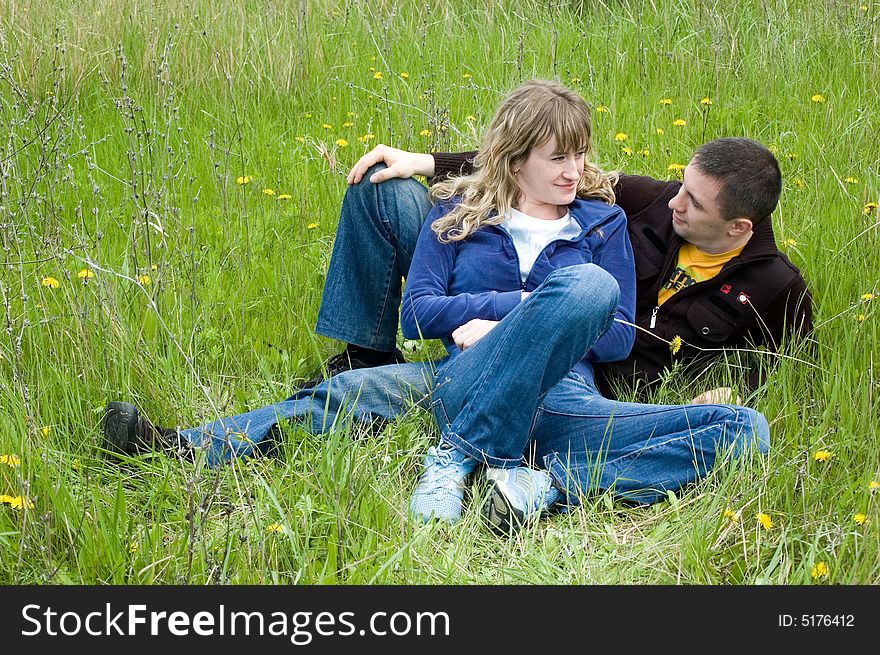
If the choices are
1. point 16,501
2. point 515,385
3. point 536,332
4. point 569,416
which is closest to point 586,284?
point 536,332

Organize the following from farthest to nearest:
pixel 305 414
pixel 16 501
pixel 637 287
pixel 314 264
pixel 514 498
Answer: pixel 314 264
pixel 637 287
pixel 305 414
pixel 514 498
pixel 16 501

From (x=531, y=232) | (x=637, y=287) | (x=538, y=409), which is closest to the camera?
(x=538, y=409)

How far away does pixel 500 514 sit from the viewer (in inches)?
105

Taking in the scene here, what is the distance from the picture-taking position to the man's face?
123 inches

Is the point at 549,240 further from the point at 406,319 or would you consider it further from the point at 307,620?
the point at 307,620

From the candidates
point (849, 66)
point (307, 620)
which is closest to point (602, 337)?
point (307, 620)

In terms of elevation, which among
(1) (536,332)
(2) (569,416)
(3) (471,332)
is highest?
(1) (536,332)

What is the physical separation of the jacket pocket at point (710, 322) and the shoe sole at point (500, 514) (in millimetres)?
951

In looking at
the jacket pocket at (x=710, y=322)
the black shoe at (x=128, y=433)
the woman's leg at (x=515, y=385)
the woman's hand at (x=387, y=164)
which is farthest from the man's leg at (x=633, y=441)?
the black shoe at (x=128, y=433)

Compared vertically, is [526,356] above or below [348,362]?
above

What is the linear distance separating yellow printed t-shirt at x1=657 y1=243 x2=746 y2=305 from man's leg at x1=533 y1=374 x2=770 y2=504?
1.78 feet

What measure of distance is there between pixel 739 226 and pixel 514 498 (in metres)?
1.21

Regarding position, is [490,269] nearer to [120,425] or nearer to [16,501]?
[120,425]

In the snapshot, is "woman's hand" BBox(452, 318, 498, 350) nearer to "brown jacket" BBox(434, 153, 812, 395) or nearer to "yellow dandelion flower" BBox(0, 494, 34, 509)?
"brown jacket" BBox(434, 153, 812, 395)
